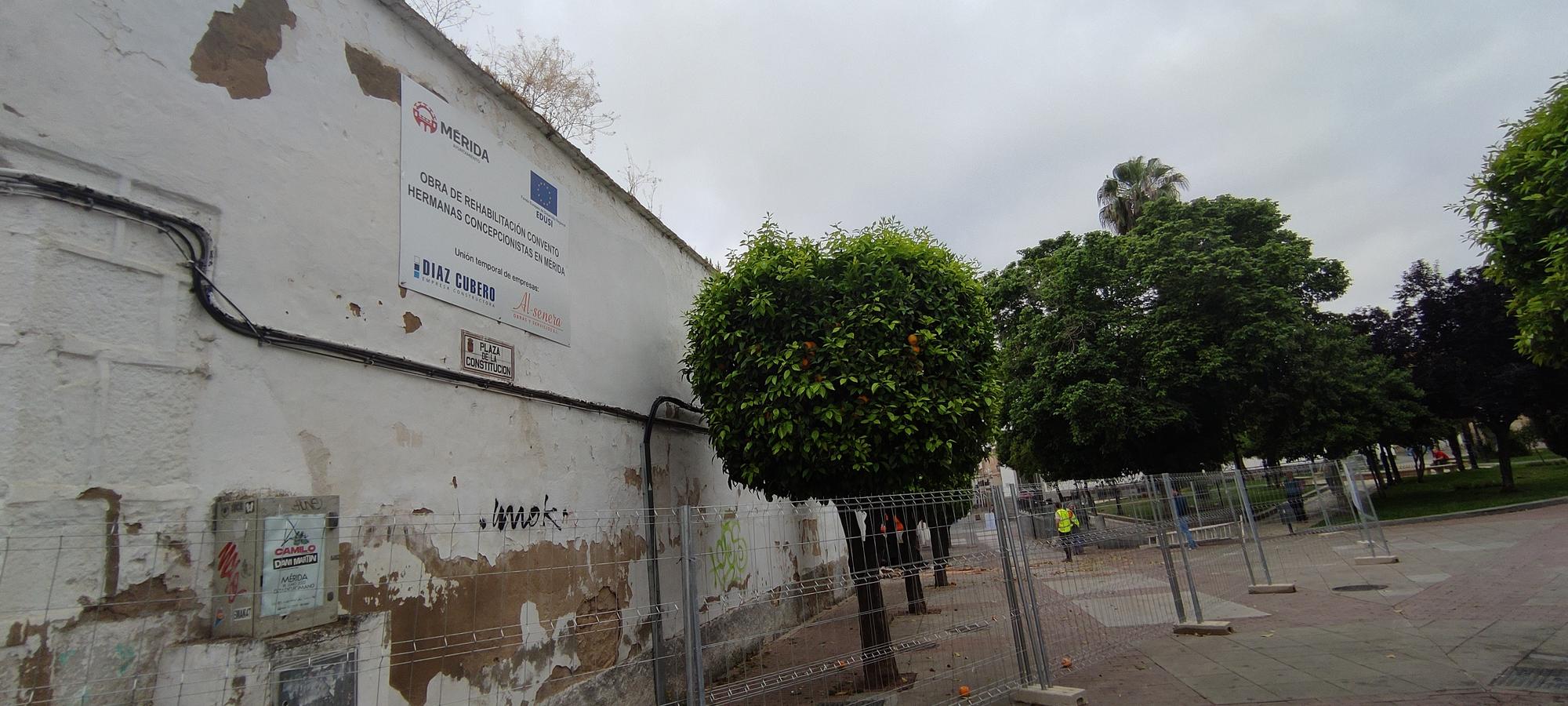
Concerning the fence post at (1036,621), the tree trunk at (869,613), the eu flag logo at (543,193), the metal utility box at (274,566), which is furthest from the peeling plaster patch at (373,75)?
the fence post at (1036,621)

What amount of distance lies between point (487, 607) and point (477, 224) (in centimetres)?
255

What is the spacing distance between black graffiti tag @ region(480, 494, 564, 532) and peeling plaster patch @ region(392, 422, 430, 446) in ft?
2.21

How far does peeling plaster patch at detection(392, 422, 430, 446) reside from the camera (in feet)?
13.2

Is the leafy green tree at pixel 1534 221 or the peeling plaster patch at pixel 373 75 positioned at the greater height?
the peeling plaster patch at pixel 373 75

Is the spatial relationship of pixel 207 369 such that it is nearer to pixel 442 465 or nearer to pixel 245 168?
pixel 245 168

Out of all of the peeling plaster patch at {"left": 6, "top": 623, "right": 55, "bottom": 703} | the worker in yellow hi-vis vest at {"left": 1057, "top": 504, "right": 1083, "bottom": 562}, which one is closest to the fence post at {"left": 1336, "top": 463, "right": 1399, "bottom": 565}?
the worker in yellow hi-vis vest at {"left": 1057, "top": 504, "right": 1083, "bottom": 562}

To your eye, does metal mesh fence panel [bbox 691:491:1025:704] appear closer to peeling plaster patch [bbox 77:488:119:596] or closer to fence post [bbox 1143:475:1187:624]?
Result: peeling plaster patch [bbox 77:488:119:596]

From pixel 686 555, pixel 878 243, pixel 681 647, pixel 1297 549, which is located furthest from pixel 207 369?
pixel 1297 549

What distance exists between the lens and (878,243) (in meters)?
6.24

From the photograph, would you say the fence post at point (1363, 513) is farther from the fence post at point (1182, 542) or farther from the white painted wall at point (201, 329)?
the white painted wall at point (201, 329)

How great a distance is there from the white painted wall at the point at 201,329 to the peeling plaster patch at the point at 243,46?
0.04 metres

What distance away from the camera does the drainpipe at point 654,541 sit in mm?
5791

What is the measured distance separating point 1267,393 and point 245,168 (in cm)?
2143

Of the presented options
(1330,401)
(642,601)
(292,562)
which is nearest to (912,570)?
(642,601)
